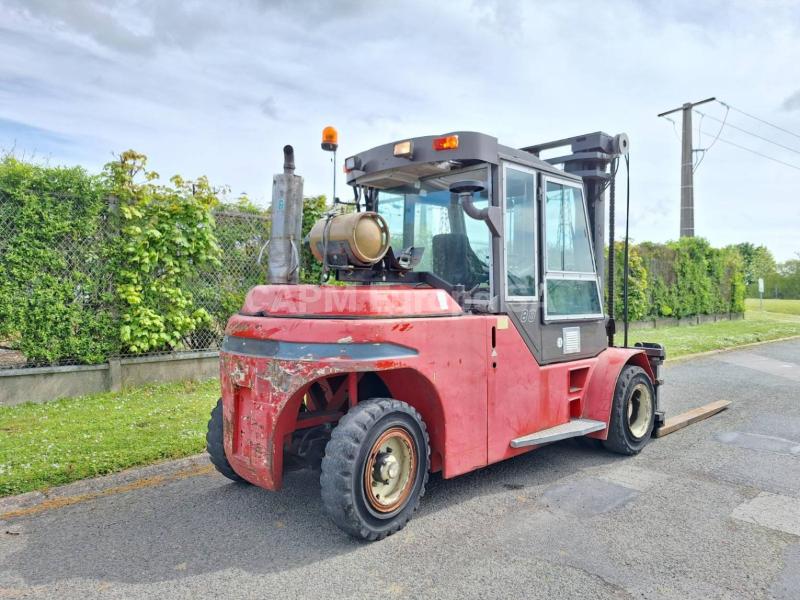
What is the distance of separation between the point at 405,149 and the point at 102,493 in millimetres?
3254

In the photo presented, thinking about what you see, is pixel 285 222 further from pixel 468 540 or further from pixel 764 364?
pixel 764 364

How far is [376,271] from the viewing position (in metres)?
4.18

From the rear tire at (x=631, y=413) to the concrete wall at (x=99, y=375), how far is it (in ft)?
17.0

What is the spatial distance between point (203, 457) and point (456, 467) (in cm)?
229

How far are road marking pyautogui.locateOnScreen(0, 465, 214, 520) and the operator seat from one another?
2.44 meters

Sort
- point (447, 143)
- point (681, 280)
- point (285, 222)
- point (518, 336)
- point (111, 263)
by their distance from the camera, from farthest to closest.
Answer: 1. point (681, 280)
2. point (111, 263)
3. point (285, 222)
4. point (518, 336)
5. point (447, 143)

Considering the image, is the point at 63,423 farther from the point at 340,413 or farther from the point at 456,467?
the point at 456,467

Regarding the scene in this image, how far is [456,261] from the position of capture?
4480 mm

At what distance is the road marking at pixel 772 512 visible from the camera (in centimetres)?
360

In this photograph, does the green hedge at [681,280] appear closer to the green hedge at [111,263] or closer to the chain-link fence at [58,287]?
the green hedge at [111,263]

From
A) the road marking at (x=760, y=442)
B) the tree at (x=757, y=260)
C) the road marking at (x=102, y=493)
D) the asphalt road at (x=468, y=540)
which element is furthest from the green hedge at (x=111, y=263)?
the tree at (x=757, y=260)

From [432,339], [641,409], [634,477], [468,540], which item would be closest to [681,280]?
[641,409]

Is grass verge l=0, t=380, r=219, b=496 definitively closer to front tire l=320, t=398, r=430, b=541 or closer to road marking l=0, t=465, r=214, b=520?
road marking l=0, t=465, r=214, b=520

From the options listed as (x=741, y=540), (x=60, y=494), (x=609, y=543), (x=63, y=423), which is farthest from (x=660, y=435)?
(x=63, y=423)
